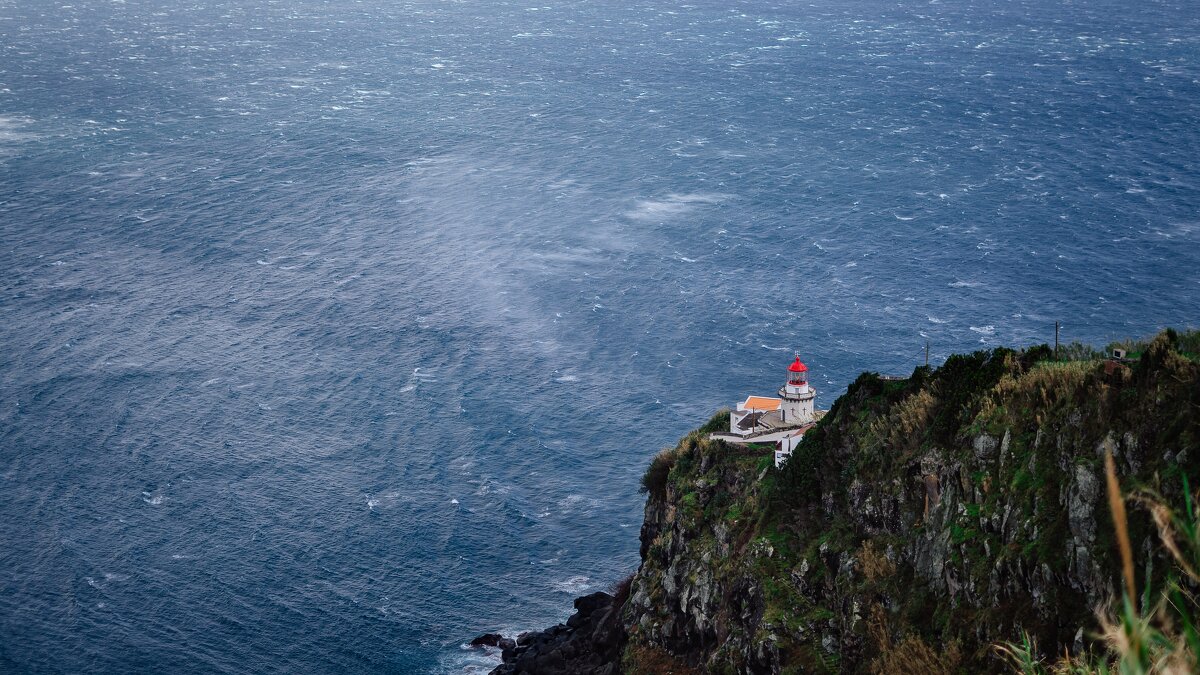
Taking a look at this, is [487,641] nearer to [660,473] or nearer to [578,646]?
[578,646]

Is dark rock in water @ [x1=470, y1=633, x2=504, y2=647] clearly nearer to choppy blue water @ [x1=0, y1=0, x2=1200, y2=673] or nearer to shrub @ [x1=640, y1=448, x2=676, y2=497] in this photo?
choppy blue water @ [x1=0, y1=0, x2=1200, y2=673]

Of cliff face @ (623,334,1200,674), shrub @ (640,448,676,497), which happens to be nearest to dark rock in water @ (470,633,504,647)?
shrub @ (640,448,676,497)

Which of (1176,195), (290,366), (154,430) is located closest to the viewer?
(154,430)

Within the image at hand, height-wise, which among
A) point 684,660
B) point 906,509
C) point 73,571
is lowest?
point 73,571

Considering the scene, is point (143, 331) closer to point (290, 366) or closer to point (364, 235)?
point (290, 366)


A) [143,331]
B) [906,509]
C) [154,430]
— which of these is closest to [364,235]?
[143,331]

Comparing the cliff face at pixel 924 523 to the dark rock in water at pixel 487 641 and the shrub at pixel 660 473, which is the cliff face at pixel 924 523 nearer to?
the shrub at pixel 660 473

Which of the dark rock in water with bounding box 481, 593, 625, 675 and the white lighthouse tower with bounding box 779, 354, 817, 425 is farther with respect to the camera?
the dark rock in water with bounding box 481, 593, 625, 675
